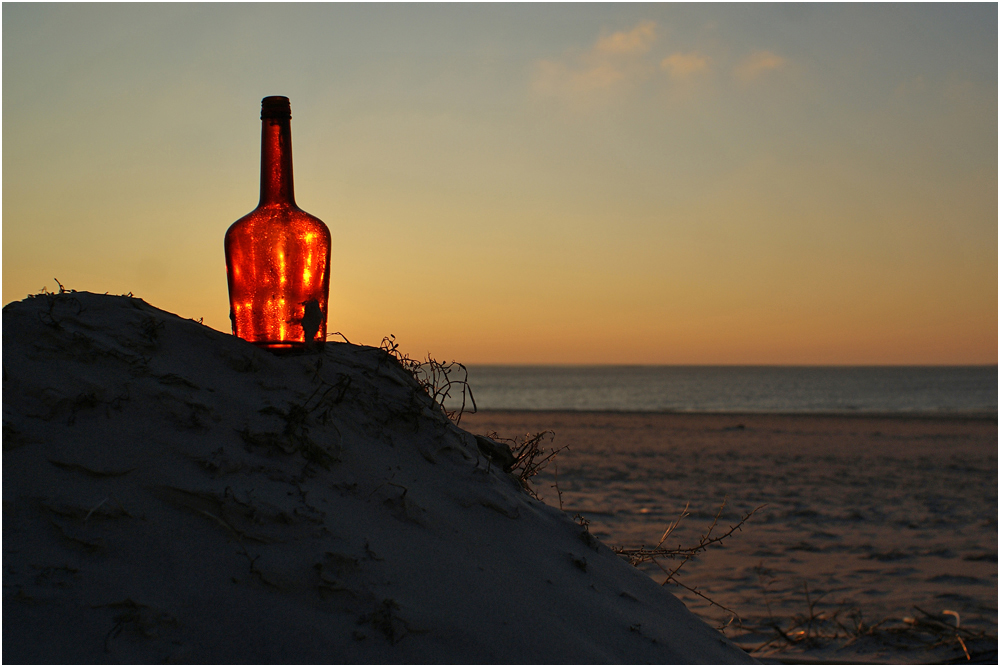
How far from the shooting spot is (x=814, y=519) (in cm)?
873

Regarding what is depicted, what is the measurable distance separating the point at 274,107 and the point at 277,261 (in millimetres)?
561

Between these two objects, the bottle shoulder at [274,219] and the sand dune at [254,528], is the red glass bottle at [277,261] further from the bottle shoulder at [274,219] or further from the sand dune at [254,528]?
the sand dune at [254,528]

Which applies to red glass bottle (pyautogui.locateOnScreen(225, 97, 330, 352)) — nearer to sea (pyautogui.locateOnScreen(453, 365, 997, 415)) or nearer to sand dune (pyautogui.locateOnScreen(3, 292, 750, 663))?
sand dune (pyautogui.locateOnScreen(3, 292, 750, 663))

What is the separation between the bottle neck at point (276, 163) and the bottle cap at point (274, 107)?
0.01m

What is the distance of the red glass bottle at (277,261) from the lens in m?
2.37

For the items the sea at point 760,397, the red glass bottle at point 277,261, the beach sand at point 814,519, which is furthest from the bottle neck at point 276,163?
the sea at point 760,397

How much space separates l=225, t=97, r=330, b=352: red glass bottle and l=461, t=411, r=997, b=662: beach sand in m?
1.47

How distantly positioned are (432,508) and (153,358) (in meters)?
0.98

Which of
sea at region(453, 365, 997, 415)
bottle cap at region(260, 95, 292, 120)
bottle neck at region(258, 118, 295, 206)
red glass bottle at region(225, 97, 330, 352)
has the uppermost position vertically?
bottle cap at region(260, 95, 292, 120)

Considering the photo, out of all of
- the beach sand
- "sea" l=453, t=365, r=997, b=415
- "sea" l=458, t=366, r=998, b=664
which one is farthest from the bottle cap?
"sea" l=453, t=365, r=997, b=415

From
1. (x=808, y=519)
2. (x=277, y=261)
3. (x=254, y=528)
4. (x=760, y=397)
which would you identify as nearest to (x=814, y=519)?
(x=808, y=519)

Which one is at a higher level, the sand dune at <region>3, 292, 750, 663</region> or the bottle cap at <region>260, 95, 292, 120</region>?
the bottle cap at <region>260, 95, 292, 120</region>

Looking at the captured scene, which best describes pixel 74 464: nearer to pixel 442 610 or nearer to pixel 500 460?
pixel 442 610

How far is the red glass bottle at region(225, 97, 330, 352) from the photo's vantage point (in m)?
2.37
